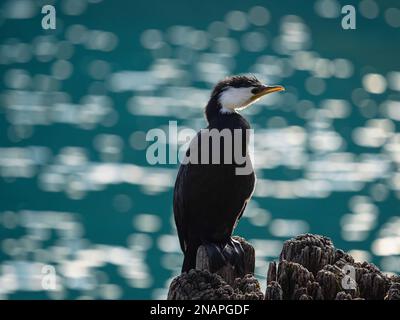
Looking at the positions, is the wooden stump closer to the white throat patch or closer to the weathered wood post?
the weathered wood post

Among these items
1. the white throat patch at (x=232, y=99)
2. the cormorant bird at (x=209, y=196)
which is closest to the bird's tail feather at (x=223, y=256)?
the cormorant bird at (x=209, y=196)

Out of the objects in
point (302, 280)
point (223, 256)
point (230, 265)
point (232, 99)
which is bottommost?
point (302, 280)

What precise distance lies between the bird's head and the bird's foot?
1967 millimetres

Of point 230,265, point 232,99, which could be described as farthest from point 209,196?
point 230,265

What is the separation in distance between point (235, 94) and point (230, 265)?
2820 millimetres

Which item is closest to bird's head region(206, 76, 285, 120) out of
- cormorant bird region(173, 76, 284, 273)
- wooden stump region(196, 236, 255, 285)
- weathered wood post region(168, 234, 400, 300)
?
cormorant bird region(173, 76, 284, 273)

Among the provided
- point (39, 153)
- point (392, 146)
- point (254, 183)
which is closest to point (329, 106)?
point (392, 146)

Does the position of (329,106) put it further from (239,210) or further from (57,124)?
(239,210)

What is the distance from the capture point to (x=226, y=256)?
25.9 feet

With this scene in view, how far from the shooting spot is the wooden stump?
7562mm

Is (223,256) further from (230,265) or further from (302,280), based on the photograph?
→ (302,280)
